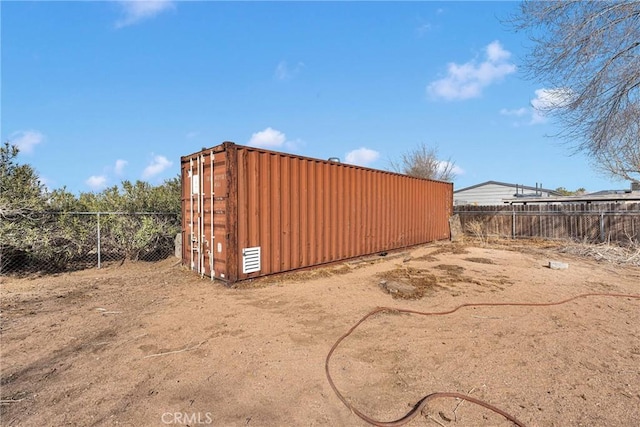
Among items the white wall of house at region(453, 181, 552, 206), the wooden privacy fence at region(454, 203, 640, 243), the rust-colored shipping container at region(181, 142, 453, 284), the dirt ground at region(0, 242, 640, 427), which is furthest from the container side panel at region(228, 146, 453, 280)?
the white wall of house at region(453, 181, 552, 206)

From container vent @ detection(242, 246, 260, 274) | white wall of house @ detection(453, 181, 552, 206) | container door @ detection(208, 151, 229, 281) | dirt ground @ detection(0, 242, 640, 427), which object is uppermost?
white wall of house @ detection(453, 181, 552, 206)

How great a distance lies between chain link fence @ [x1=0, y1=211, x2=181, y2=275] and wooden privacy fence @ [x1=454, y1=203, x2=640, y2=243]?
15001 millimetres

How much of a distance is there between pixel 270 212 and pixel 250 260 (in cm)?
108

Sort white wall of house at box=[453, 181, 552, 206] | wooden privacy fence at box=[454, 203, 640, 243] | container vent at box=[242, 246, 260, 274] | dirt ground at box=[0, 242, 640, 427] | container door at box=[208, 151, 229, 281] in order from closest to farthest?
dirt ground at box=[0, 242, 640, 427] < container door at box=[208, 151, 229, 281] < container vent at box=[242, 246, 260, 274] < wooden privacy fence at box=[454, 203, 640, 243] < white wall of house at box=[453, 181, 552, 206]

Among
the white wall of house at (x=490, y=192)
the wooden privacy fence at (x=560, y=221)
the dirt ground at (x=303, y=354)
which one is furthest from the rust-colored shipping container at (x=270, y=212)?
the white wall of house at (x=490, y=192)

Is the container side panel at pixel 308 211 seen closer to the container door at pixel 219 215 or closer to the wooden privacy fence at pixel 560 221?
the container door at pixel 219 215

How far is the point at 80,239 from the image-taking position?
303 inches

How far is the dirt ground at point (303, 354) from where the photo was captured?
2.47 m

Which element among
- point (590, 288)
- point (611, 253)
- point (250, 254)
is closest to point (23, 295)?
point (250, 254)

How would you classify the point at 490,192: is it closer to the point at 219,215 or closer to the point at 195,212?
the point at 195,212

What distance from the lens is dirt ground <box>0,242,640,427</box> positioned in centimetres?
247

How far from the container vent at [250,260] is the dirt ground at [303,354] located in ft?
1.51

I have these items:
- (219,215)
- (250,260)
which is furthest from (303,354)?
(219,215)

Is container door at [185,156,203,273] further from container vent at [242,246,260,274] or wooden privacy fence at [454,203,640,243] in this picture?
wooden privacy fence at [454,203,640,243]
